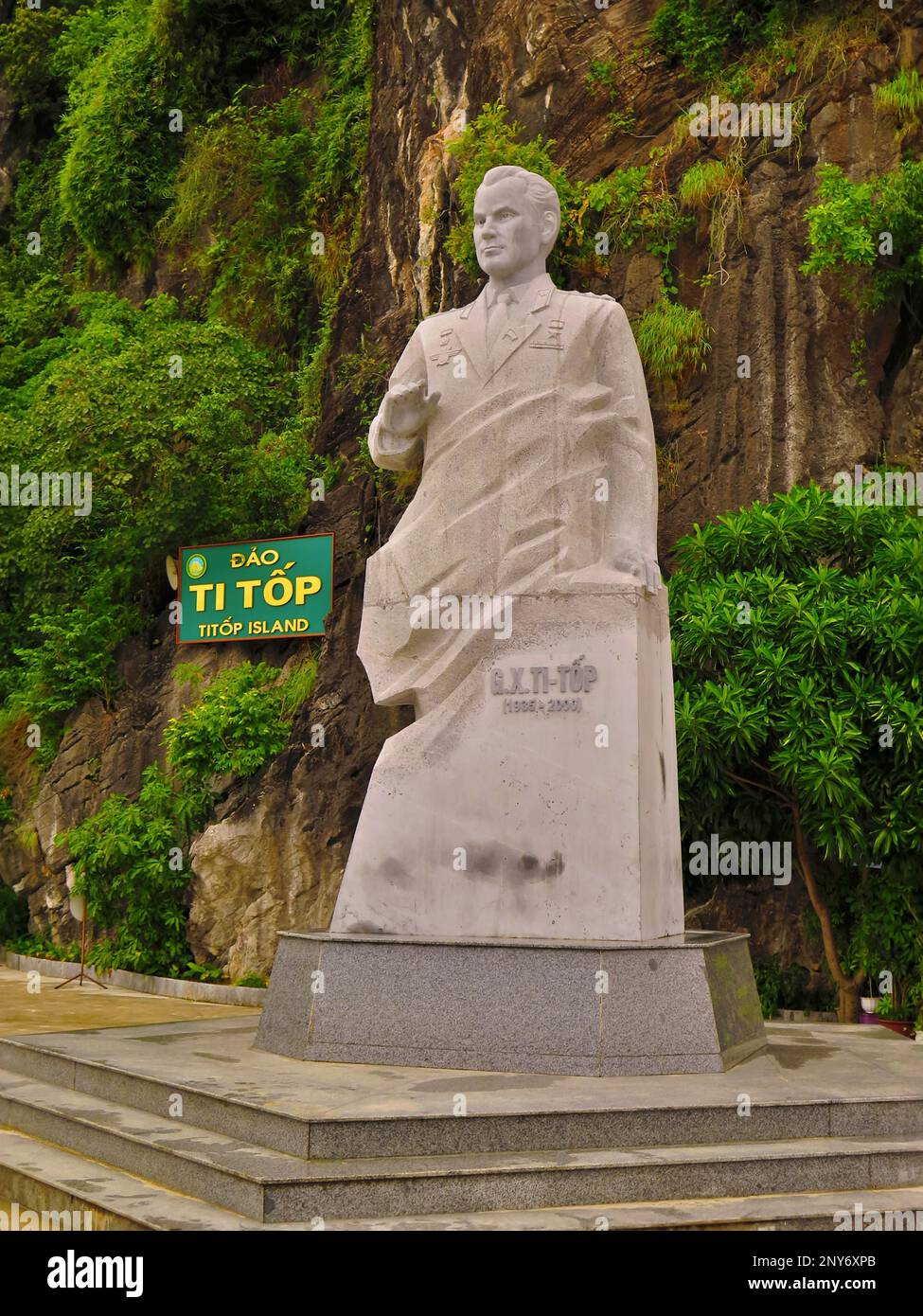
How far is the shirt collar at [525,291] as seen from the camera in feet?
24.6

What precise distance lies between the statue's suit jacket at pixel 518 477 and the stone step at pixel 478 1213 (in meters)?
2.89

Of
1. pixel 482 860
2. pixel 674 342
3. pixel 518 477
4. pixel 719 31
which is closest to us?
pixel 482 860

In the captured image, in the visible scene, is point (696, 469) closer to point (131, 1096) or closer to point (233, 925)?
point (233, 925)

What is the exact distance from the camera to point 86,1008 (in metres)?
12.6

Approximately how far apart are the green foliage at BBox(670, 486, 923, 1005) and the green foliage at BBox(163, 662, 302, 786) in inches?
205

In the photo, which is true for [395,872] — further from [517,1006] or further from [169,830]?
[169,830]

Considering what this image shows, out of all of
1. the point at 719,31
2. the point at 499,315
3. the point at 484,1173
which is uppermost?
the point at 719,31

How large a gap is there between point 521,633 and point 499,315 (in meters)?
1.68

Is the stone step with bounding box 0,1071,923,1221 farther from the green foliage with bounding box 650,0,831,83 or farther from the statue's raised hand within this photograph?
the green foliage with bounding box 650,0,831,83

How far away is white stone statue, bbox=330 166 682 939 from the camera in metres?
6.82

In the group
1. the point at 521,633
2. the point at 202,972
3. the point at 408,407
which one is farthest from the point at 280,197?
the point at 521,633

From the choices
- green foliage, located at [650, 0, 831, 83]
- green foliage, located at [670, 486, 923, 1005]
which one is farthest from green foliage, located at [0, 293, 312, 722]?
green foliage, located at [670, 486, 923, 1005]

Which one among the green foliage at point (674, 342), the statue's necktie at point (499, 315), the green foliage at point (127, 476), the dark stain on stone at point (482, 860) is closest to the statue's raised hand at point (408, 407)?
the statue's necktie at point (499, 315)

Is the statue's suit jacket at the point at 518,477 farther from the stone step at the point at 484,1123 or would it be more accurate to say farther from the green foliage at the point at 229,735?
the green foliage at the point at 229,735
